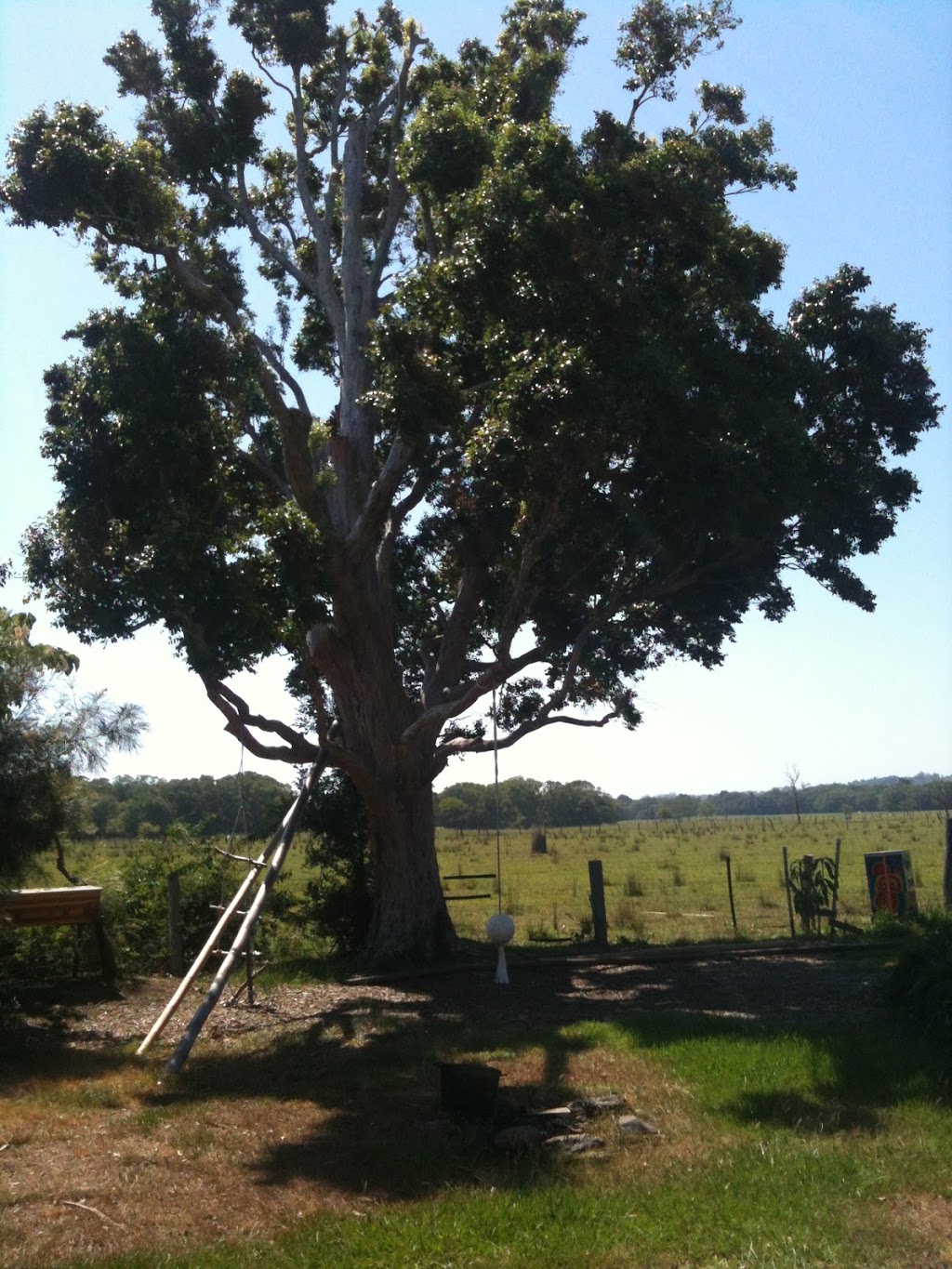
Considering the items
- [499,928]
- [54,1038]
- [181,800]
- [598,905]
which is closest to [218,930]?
[54,1038]

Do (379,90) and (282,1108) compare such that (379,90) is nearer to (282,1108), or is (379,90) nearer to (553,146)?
(553,146)

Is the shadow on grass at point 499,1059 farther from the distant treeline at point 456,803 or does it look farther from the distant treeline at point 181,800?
the distant treeline at point 181,800

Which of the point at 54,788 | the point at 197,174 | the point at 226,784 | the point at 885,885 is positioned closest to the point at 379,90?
the point at 197,174

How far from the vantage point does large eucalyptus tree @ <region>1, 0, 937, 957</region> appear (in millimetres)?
13148

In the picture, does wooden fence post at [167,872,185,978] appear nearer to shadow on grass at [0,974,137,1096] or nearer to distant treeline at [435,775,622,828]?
shadow on grass at [0,974,137,1096]

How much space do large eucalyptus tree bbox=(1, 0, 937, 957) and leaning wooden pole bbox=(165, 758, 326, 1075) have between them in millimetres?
2318

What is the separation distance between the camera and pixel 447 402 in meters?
13.4

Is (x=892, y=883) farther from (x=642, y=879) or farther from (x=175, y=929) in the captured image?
(x=642, y=879)

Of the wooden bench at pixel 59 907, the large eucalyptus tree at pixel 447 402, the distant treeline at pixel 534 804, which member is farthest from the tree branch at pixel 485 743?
the distant treeline at pixel 534 804

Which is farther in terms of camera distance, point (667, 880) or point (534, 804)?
point (534, 804)

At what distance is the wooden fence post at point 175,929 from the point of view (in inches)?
640

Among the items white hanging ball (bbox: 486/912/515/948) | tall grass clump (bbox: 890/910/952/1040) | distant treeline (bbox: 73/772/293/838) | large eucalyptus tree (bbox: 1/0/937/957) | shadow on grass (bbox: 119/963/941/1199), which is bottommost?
shadow on grass (bbox: 119/963/941/1199)

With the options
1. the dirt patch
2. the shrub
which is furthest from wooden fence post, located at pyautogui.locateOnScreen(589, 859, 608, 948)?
the shrub

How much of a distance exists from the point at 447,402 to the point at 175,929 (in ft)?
26.9
